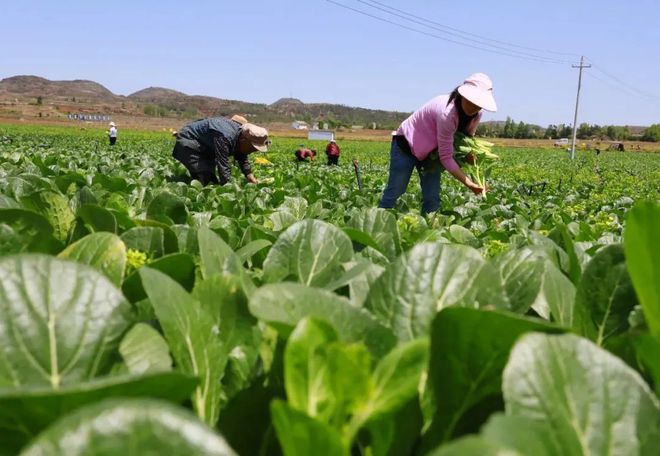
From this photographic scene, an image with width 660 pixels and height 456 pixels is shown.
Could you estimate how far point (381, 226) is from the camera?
1.87 meters

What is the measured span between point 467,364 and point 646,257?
27cm

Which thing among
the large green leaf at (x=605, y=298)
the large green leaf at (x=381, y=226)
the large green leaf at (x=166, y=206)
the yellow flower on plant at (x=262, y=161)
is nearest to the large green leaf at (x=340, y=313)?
the large green leaf at (x=605, y=298)

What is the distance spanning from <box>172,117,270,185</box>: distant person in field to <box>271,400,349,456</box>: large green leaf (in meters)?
8.31

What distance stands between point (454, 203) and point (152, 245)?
23.7 feet

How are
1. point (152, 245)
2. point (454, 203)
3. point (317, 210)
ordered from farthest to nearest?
point (454, 203), point (317, 210), point (152, 245)

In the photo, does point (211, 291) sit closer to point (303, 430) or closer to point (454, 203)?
point (303, 430)

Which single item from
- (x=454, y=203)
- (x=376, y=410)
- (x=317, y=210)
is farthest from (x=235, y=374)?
(x=454, y=203)

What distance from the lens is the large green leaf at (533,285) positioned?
1063 mm

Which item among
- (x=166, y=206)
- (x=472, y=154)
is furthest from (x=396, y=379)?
(x=472, y=154)

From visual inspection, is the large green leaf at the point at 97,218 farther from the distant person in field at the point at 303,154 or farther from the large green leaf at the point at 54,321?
the distant person in field at the point at 303,154

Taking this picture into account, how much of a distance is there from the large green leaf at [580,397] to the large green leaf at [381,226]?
105cm

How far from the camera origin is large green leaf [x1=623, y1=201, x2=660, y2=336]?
0.79 m

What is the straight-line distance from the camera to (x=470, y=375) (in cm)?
75

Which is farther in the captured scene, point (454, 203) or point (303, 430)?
point (454, 203)
